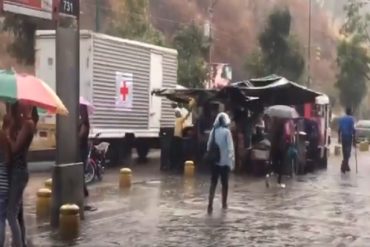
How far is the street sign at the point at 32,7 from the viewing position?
11.1 metres

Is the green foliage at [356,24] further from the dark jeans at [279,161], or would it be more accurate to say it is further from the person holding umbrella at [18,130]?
the person holding umbrella at [18,130]

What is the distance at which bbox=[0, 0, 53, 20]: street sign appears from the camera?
36.4 feet

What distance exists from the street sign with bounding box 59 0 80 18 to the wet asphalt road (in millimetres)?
2949

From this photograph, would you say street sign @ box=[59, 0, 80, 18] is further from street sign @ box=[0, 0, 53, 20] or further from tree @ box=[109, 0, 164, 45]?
tree @ box=[109, 0, 164, 45]

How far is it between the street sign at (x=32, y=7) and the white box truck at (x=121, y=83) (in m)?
7.73

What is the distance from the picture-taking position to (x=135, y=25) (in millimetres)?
40969

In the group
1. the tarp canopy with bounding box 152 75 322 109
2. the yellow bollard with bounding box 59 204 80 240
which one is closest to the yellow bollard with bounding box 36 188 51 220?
the yellow bollard with bounding box 59 204 80 240

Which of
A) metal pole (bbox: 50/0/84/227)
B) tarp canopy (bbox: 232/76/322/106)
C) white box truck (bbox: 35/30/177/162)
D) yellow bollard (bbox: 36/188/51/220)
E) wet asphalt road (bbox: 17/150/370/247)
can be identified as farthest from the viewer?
white box truck (bbox: 35/30/177/162)

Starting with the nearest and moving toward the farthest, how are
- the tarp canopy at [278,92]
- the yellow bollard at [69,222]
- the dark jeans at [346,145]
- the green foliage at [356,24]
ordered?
the yellow bollard at [69,222]
the tarp canopy at [278,92]
the dark jeans at [346,145]
the green foliage at [356,24]

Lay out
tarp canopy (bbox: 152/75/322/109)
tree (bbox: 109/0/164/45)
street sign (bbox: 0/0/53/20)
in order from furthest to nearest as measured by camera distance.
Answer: tree (bbox: 109/0/164/45), tarp canopy (bbox: 152/75/322/109), street sign (bbox: 0/0/53/20)

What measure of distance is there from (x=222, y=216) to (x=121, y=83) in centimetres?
1032

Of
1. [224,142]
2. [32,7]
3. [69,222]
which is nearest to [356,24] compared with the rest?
[224,142]

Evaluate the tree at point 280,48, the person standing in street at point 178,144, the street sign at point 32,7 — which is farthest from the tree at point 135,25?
the street sign at point 32,7

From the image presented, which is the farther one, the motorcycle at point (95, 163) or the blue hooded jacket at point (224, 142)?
the motorcycle at point (95, 163)
